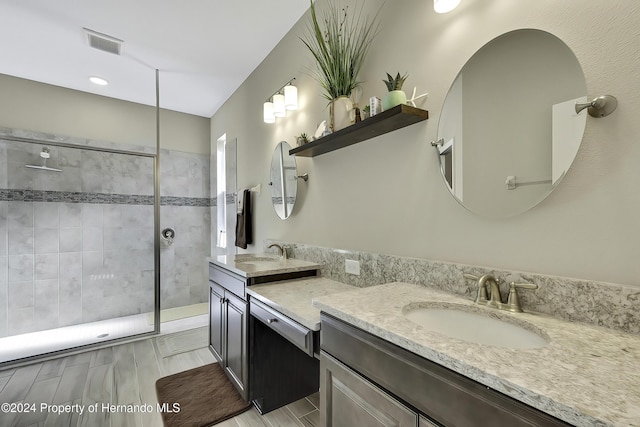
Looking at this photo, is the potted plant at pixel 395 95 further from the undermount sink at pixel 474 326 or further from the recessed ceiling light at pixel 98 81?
the recessed ceiling light at pixel 98 81

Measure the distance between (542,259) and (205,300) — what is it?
13.1 feet

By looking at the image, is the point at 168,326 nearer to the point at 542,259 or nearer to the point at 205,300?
the point at 205,300

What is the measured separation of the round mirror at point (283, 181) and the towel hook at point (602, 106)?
1.72 m

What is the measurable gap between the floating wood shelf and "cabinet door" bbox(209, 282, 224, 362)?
1275 mm

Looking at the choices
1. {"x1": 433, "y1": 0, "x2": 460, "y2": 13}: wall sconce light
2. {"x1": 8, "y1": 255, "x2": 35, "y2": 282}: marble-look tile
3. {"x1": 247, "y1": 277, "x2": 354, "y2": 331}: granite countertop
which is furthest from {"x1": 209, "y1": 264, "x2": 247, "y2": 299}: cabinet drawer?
{"x1": 8, "y1": 255, "x2": 35, "y2": 282}: marble-look tile

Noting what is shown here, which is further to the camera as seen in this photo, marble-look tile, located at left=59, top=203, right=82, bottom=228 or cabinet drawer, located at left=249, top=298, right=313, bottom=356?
marble-look tile, located at left=59, top=203, right=82, bottom=228

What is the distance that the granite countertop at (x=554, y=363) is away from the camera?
427 millimetres

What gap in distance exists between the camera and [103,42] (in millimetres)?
2400

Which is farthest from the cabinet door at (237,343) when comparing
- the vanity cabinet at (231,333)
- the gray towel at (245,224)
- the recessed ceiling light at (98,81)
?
the recessed ceiling light at (98,81)

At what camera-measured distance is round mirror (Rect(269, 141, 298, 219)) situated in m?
2.25

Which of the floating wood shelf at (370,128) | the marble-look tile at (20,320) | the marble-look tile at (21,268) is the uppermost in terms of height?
the floating wood shelf at (370,128)

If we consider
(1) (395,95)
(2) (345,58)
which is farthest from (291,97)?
(1) (395,95)

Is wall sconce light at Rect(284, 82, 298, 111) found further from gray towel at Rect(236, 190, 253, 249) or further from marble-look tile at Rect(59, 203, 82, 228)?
marble-look tile at Rect(59, 203, 82, 228)

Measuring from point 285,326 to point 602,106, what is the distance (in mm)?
1371
